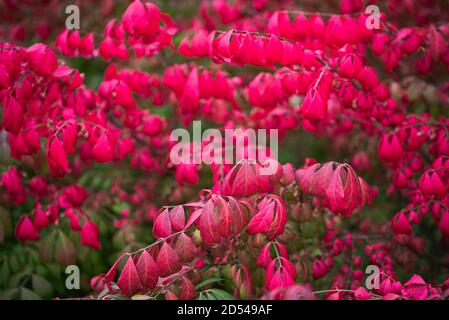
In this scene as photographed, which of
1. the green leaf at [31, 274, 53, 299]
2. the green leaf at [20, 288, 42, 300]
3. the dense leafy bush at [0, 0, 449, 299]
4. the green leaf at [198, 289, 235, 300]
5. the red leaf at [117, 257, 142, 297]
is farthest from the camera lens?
the green leaf at [31, 274, 53, 299]

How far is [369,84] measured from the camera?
7.81 feet

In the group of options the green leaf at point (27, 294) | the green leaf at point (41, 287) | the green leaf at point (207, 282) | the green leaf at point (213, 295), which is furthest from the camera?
the green leaf at point (41, 287)

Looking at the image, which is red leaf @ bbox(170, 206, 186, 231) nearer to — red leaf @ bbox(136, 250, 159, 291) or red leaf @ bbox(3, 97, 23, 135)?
red leaf @ bbox(136, 250, 159, 291)

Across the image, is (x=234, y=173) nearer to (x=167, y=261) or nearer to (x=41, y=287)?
(x=167, y=261)

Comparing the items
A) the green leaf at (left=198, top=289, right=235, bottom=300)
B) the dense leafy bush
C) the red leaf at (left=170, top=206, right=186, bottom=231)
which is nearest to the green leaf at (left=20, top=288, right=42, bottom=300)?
the dense leafy bush

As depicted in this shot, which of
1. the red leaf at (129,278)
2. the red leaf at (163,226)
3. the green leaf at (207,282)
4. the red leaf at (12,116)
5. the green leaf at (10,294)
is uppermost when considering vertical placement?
the red leaf at (12,116)

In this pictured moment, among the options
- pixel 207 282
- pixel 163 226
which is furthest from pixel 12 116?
pixel 207 282

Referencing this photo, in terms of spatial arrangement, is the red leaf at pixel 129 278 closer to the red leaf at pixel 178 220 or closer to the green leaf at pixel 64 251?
the red leaf at pixel 178 220

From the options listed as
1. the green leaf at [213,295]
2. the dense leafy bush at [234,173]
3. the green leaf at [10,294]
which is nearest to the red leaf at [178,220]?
the dense leafy bush at [234,173]

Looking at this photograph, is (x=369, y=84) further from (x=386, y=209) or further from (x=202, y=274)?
(x=386, y=209)

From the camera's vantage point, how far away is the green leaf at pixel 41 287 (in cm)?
276

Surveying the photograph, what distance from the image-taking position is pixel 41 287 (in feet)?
9.07

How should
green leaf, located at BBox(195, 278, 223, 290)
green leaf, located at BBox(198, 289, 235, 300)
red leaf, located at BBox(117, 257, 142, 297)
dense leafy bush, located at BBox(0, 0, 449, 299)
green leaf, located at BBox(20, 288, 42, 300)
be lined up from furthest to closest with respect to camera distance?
1. green leaf, located at BBox(20, 288, 42, 300)
2. green leaf, located at BBox(195, 278, 223, 290)
3. green leaf, located at BBox(198, 289, 235, 300)
4. dense leafy bush, located at BBox(0, 0, 449, 299)
5. red leaf, located at BBox(117, 257, 142, 297)

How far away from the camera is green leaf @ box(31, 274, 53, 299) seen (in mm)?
2760
